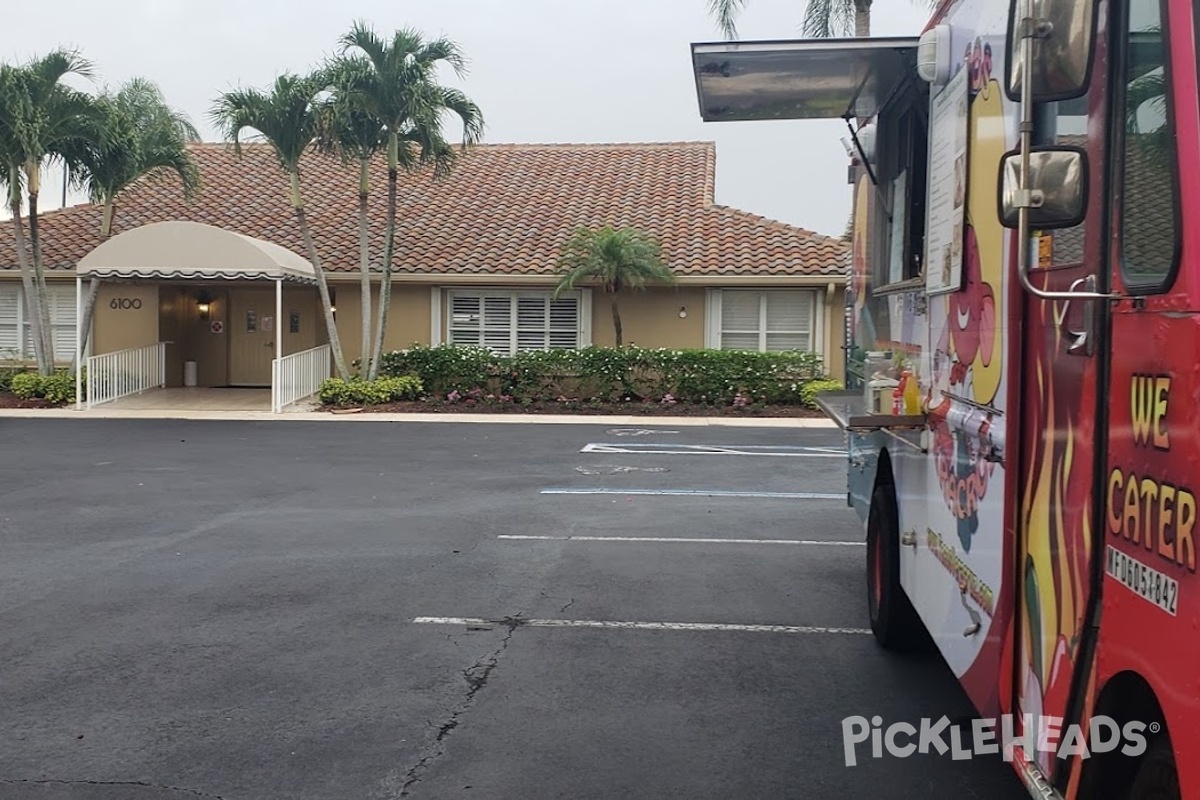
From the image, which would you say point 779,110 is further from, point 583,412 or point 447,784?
point 583,412

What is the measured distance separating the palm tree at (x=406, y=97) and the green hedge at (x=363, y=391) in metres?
2.81

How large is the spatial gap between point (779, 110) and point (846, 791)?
4.00 m

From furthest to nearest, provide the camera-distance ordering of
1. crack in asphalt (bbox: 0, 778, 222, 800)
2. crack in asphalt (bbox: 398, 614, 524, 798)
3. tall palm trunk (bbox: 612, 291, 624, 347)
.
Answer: tall palm trunk (bbox: 612, 291, 624, 347)
crack in asphalt (bbox: 398, 614, 524, 798)
crack in asphalt (bbox: 0, 778, 222, 800)

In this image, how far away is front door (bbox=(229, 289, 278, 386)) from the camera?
80.6 feet

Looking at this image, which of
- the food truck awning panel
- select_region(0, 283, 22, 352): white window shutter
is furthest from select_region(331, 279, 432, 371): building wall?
the food truck awning panel

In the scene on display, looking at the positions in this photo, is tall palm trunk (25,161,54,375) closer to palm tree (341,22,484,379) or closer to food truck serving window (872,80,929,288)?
palm tree (341,22,484,379)

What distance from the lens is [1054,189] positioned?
2631 millimetres

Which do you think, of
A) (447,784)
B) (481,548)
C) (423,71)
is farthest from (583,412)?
(447,784)

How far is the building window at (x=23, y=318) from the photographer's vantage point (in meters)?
23.4

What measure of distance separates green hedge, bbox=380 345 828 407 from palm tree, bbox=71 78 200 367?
229 inches

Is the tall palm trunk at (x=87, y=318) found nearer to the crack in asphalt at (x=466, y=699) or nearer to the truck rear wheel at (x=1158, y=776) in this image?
the crack in asphalt at (x=466, y=699)

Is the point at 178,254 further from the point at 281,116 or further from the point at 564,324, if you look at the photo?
the point at 564,324

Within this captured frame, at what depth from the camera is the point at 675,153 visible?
29.1 metres

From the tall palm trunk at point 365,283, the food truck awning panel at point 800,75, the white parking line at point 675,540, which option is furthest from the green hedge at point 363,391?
the food truck awning panel at point 800,75
